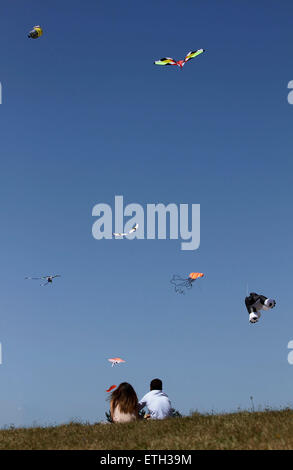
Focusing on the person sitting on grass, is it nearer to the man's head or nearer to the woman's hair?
the woman's hair

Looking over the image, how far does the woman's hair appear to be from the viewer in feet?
61.9

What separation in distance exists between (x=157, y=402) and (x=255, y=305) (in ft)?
16.3

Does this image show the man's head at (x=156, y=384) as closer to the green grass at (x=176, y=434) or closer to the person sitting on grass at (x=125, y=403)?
the person sitting on grass at (x=125, y=403)

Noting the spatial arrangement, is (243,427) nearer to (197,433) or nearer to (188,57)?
(197,433)

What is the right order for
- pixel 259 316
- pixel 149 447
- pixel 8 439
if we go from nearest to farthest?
pixel 149 447 → pixel 8 439 → pixel 259 316

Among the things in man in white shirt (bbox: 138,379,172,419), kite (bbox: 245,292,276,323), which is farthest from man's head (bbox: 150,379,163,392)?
kite (bbox: 245,292,276,323)

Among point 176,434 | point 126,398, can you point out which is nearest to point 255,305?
point 126,398

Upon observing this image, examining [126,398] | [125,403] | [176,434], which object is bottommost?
[176,434]

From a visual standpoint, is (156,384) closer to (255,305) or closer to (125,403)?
(125,403)

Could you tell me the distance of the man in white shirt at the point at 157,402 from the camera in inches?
760

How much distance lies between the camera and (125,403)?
18906 mm

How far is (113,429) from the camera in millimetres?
17141
